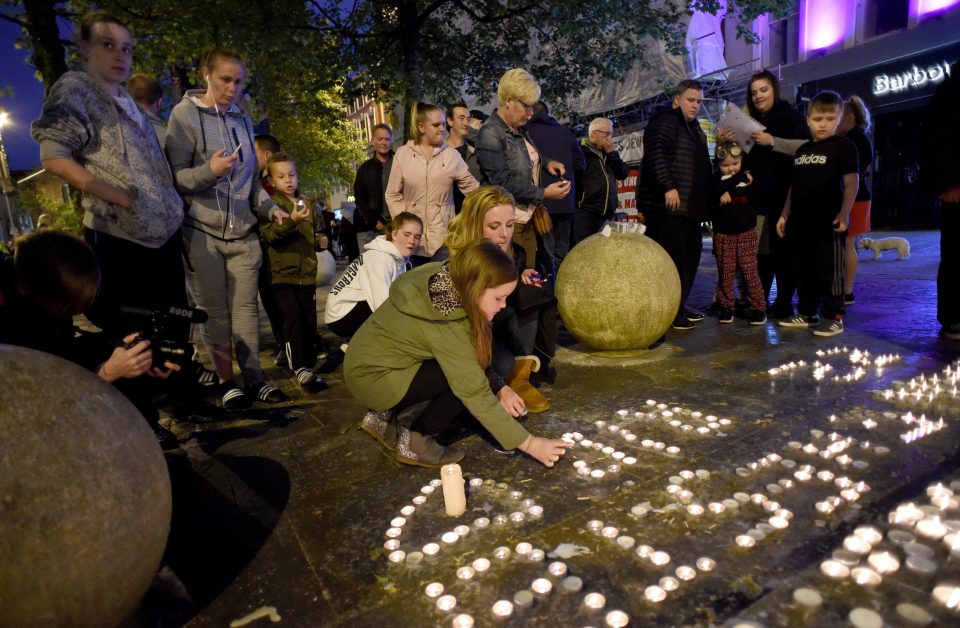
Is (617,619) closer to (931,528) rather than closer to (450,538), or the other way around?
(450,538)

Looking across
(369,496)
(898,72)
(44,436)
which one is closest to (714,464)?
(369,496)

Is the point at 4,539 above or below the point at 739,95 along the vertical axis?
below

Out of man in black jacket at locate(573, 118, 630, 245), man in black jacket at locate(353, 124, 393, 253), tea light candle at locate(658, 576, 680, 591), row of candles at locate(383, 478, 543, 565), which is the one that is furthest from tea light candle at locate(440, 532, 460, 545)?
man in black jacket at locate(573, 118, 630, 245)

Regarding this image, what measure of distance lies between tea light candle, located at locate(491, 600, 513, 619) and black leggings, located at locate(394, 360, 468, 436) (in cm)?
134

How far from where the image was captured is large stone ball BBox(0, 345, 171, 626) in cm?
152

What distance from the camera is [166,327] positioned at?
3.25 m

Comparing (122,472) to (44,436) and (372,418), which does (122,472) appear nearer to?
(44,436)

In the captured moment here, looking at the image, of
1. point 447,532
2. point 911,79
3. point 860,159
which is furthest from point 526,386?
point 911,79

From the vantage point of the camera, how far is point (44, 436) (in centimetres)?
160

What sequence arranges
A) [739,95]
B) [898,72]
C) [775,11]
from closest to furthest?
[775,11] < [898,72] < [739,95]

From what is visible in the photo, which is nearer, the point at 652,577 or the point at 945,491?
the point at 652,577

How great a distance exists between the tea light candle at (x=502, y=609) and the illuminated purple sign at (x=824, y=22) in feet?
67.0

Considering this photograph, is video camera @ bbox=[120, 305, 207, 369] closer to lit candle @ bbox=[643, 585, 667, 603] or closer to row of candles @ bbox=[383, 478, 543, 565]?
row of candles @ bbox=[383, 478, 543, 565]

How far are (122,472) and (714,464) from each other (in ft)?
8.34
